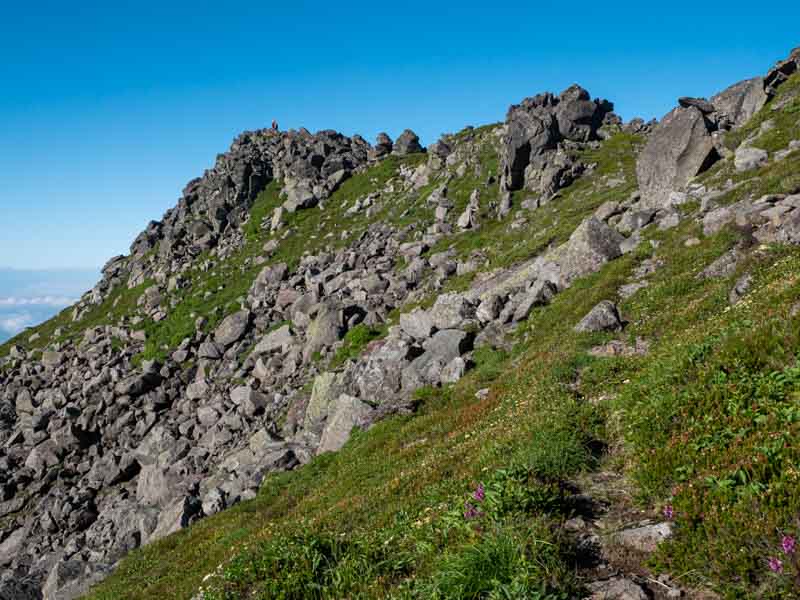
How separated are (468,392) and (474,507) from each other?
1262 centimetres

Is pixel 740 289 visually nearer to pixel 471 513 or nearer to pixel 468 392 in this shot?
pixel 468 392

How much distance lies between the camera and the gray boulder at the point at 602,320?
17.4 m

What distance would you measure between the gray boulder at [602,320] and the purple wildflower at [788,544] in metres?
12.5

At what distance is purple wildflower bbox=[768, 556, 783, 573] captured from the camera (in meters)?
5.12

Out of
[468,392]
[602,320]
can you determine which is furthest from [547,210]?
[468,392]

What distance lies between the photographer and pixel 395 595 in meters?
6.57

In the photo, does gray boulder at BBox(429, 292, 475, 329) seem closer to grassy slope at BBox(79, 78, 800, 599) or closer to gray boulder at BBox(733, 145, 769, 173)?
grassy slope at BBox(79, 78, 800, 599)

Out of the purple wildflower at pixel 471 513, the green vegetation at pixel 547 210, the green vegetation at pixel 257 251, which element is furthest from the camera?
the green vegetation at pixel 257 251

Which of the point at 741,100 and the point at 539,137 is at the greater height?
the point at 539,137

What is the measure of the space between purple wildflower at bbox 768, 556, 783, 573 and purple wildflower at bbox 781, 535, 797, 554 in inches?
4.9

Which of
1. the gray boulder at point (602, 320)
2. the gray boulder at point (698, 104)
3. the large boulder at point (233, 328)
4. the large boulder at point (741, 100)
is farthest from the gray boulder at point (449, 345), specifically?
the gray boulder at point (698, 104)

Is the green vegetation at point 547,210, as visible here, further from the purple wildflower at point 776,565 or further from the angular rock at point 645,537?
the purple wildflower at point 776,565

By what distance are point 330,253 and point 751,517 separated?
52.7 meters

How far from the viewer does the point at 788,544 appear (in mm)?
5227
